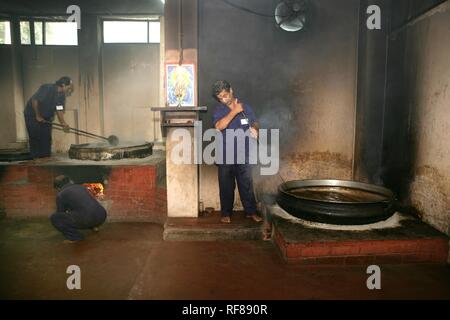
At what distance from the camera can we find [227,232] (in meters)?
5.45

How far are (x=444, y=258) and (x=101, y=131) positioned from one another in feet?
29.3

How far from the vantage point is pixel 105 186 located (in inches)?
265

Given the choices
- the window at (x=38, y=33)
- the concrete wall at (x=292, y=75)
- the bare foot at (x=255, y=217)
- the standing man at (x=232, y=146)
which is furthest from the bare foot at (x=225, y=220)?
the window at (x=38, y=33)

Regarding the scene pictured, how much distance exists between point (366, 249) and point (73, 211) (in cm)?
461

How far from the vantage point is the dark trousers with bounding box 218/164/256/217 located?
559cm

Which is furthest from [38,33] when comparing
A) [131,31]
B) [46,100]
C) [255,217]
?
[255,217]

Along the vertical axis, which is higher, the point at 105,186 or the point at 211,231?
the point at 105,186

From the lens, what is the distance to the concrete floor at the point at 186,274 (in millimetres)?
3760

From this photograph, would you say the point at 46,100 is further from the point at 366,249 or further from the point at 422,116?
the point at 422,116

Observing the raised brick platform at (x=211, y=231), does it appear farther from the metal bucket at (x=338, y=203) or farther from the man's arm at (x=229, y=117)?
the man's arm at (x=229, y=117)

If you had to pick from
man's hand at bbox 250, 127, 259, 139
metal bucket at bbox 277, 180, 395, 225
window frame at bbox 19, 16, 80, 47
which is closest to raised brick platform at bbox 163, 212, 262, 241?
metal bucket at bbox 277, 180, 395, 225

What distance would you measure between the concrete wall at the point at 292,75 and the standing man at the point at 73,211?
6.68 ft
